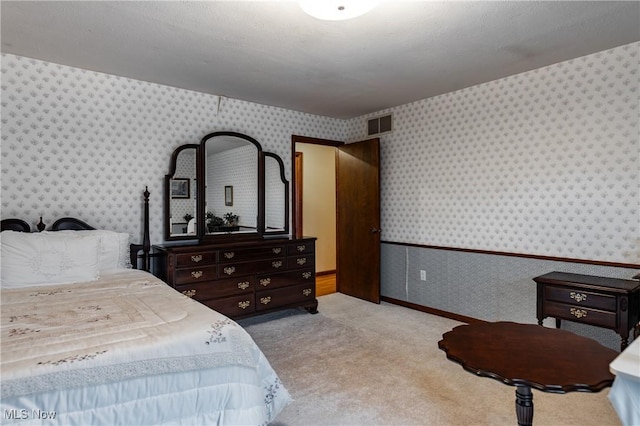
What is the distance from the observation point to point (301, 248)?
423 cm

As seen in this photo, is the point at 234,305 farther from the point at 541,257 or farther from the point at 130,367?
the point at 541,257

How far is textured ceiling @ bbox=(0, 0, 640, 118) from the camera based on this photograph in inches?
90.0

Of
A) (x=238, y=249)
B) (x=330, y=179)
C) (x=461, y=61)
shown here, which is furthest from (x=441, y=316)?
(x=330, y=179)

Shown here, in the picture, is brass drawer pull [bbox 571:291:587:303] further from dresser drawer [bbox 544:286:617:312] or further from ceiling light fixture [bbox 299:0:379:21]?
ceiling light fixture [bbox 299:0:379:21]

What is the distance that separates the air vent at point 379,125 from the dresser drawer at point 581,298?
2.69 meters

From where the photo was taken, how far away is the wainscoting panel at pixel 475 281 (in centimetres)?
319

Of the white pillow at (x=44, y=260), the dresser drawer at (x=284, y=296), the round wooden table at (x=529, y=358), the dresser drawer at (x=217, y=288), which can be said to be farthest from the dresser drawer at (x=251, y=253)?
the round wooden table at (x=529, y=358)

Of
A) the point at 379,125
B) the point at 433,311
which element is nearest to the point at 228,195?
the point at 379,125

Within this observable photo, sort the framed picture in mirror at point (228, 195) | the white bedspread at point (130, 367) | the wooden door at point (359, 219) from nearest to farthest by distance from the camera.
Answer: the white bedspread at point (130, 367) < the framed picture in mirror at point (228, 195) < the wooden door at point (359, 219)

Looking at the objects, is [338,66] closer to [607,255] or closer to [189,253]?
[189,253]

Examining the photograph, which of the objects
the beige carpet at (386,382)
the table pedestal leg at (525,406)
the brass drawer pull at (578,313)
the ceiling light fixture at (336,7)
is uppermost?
the ceiling light fixture at (336,7)

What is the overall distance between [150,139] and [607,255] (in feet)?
13.8

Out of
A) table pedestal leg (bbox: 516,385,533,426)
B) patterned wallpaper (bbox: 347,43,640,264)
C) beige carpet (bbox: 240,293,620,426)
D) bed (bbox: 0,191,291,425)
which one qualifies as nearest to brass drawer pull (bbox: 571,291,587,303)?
patterned wallpaper (bbox: 347,43,640,264)

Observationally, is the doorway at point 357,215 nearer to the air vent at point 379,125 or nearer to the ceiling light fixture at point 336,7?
the air vent at point 379,125
